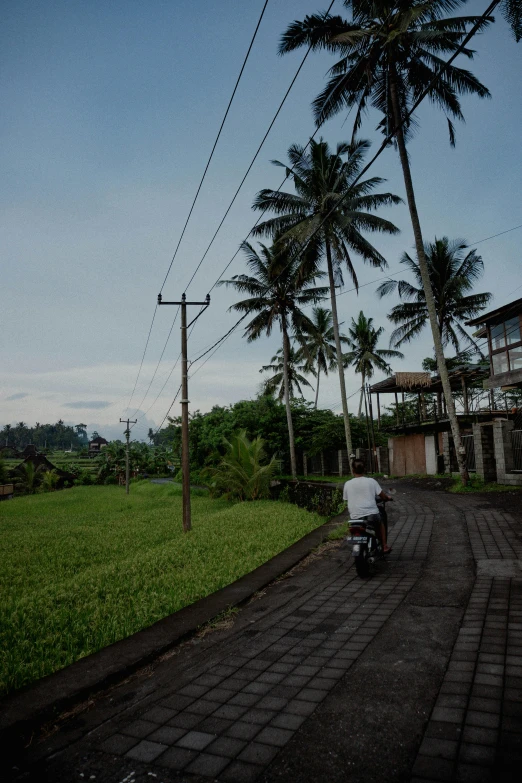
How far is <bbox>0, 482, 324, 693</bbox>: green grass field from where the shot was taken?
4.35 metres

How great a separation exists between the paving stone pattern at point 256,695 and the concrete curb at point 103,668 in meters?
0.61

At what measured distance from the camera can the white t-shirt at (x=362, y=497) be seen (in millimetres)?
6180

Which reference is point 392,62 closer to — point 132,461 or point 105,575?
point 105,575

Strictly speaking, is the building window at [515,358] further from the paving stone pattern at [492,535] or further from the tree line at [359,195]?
the paving stone pattern at [492,535]

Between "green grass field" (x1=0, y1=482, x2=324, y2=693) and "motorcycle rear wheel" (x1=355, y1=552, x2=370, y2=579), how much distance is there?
5.60 ft

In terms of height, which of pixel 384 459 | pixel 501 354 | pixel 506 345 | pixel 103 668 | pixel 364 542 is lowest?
pixel 103 668

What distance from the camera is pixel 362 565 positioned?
5.78 meters

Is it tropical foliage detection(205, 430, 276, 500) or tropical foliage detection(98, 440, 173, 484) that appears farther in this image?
tropical foliage detection(98, 440, 173, 484)

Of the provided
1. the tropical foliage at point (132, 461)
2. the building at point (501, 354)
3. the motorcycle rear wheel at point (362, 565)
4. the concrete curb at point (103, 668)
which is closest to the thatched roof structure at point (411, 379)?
the building at point (501, 354)

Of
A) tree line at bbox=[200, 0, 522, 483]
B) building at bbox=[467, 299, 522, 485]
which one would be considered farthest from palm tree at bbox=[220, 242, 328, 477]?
building at bbox=[467, 299, 522, 485]

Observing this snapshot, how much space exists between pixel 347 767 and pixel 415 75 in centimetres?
1829

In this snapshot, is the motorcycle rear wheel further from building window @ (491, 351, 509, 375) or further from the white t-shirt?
building window @ (491, 351, 509, 375)

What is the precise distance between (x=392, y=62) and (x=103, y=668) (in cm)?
1760

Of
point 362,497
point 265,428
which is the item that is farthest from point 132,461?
point 362,497
